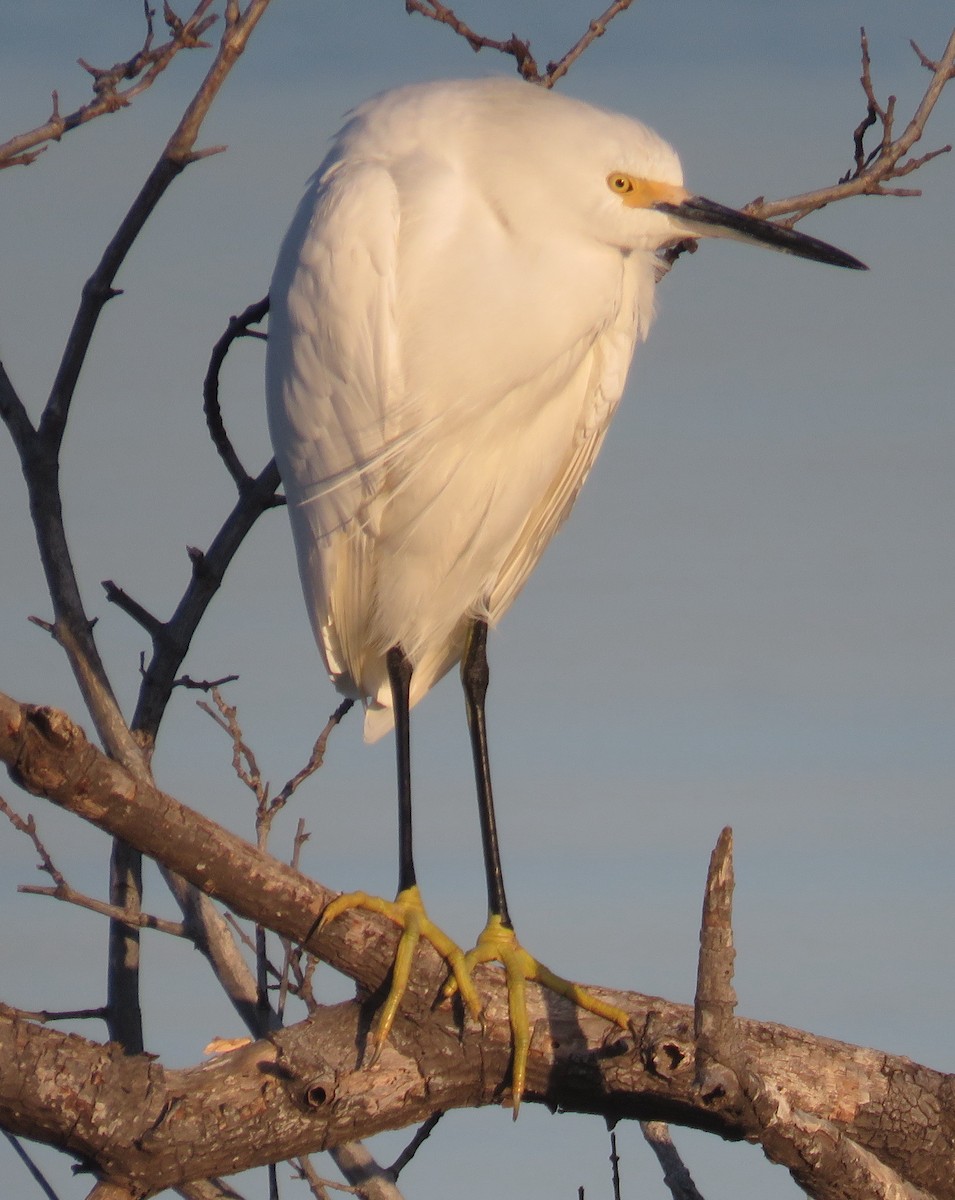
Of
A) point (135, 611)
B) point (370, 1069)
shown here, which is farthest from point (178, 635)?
point (370, 1069)

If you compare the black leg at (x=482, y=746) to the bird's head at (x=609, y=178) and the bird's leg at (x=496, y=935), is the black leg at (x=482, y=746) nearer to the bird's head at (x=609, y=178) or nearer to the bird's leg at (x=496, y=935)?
A: the bird's leg at (x=496, y=935)

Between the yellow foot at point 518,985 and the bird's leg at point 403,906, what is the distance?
0.07 meters

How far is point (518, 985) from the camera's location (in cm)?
388

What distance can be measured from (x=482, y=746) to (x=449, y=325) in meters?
1.48

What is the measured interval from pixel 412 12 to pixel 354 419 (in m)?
1.25

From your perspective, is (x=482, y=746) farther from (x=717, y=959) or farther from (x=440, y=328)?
(x=717, y=959)

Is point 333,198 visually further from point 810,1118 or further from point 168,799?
point 810,1118

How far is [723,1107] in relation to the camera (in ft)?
10.5

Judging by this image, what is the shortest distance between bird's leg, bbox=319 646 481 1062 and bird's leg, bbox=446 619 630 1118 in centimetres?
10

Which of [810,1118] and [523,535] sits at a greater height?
[523,535]

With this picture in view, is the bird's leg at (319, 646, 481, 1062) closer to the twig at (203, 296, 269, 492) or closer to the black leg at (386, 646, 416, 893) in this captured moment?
the black leg at (386, 646, 416, 893)

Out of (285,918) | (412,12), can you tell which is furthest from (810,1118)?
(412,12)

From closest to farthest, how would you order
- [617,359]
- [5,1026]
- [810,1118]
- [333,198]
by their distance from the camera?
[5,1026]
[810,1118]
[333,198]
[617,359]

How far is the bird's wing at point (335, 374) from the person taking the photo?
4480mm
